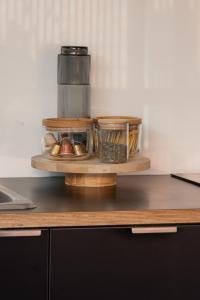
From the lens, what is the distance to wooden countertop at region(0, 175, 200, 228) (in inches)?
61.5

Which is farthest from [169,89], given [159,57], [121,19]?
[121,19]

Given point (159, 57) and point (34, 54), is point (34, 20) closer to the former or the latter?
point (34, 54)

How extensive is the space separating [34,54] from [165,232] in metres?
0.79

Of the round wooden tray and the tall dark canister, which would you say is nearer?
the round wooden tray

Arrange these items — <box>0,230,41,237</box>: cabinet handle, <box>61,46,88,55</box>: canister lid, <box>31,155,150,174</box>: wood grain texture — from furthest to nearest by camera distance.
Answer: <box>61,46,88,55</box>: canister lid → <box>31,155,150,174</box>: wood grain texture → <box>0,230,41,237</box>: cabinet handle

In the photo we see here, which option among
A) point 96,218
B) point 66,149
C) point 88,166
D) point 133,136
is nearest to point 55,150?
point 66,149

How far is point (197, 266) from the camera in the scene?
1.67 meters

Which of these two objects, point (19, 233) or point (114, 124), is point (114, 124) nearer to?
point (114, 124)

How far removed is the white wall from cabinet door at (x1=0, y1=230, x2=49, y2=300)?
1.92 ft

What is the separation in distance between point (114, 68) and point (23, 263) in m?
0.85

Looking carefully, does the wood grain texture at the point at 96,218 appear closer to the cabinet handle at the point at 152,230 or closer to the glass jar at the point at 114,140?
the cabinet handle at the point at 152,230

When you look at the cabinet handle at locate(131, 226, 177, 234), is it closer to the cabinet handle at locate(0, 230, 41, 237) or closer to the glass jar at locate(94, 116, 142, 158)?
the cabinet handle at locate(0, 230, 41, 237)

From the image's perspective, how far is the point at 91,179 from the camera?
1.92 meters

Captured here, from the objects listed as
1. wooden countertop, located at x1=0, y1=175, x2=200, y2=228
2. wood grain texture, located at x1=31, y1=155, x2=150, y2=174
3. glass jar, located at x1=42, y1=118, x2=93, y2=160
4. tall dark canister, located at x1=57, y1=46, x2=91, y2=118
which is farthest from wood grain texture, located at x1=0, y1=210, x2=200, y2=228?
tall dark canister, located at x1=57, y1=46, x2=91, y2=118
